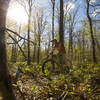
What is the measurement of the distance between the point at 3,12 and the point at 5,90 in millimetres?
1104

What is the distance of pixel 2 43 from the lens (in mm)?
1081

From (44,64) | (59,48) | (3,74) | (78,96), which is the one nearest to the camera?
(3,74)

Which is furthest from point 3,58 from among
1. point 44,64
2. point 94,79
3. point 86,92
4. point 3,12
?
point 94,79

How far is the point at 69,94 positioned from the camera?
280 centimetres

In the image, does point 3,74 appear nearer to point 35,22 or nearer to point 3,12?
point 3,12

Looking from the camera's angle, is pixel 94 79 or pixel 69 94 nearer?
pixel 69 94

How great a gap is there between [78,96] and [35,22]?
18.0 meters

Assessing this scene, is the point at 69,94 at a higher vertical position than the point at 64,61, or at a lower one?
lower

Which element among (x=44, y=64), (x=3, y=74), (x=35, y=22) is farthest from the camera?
(x=35, y=22)

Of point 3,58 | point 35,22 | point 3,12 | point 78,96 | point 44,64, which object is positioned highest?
point 35,22

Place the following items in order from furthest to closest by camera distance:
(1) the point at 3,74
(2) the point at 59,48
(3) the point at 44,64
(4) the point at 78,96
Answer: (3) the point at 44,64 → (2) the point at 59,48 → (4) the point at 78,96 → (1) the point at 3,74

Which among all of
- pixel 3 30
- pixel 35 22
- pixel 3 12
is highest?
pixel 35 22

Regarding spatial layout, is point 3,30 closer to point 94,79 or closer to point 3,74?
point 3,74

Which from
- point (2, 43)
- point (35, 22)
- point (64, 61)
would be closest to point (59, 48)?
point (64, 61)
